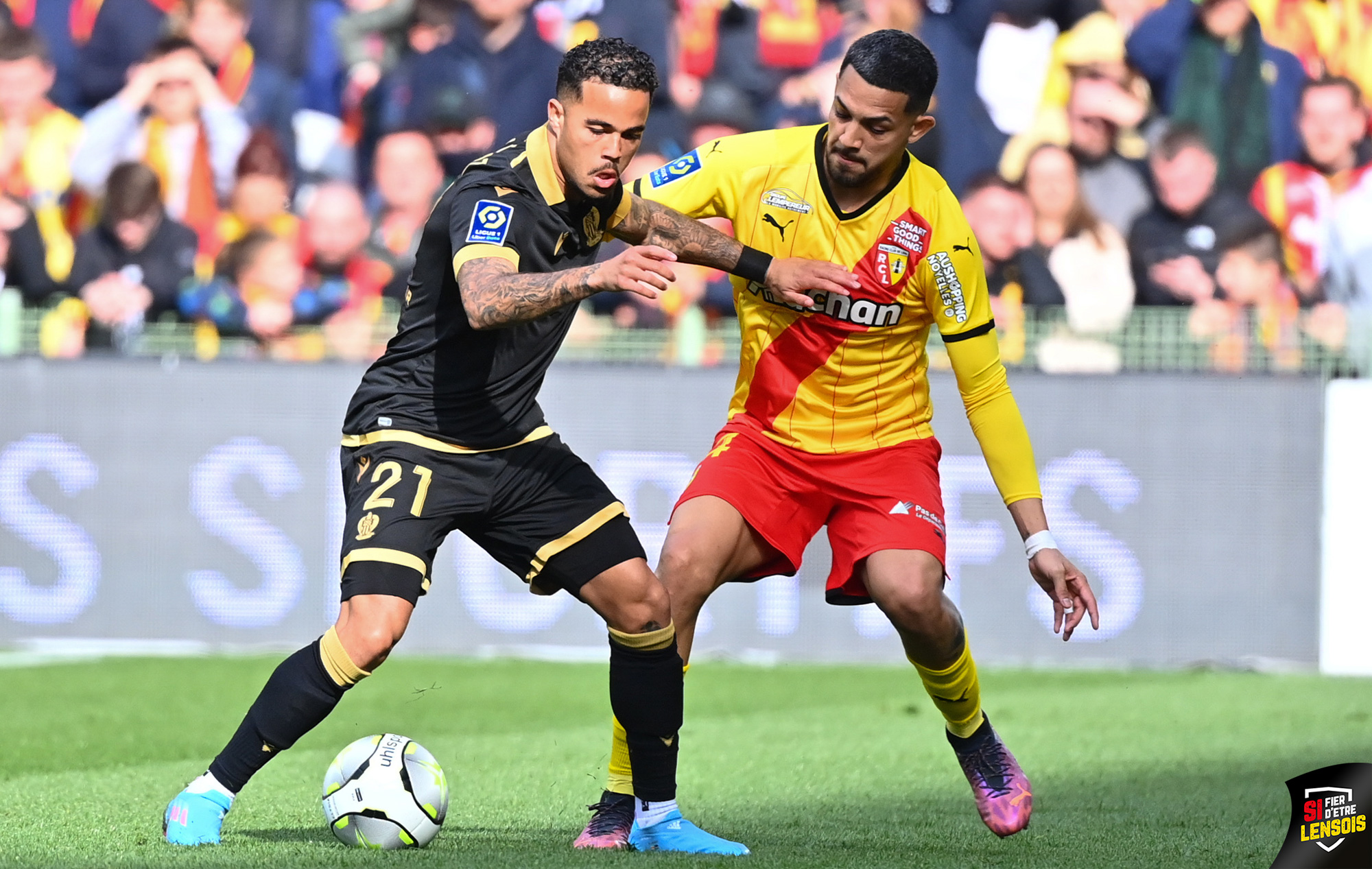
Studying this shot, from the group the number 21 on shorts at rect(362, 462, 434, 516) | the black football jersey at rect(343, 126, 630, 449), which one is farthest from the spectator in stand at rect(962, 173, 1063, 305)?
the number 21 on shorts at rect(362, 462, 434, 516)

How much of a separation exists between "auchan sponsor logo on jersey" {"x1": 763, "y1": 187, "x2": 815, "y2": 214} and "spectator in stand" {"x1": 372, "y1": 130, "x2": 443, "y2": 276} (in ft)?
16.9

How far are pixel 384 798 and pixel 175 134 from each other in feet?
23.1

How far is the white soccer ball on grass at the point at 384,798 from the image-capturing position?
4.52 metres

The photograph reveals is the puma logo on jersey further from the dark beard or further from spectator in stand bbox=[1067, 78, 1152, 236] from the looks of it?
spectator in stand bbox=[1067, 78, 1152, 236]

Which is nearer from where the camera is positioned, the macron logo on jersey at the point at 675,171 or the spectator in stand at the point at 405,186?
the macron logo on jersey at the point at 675,171

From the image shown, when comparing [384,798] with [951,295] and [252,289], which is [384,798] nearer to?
[951,295]

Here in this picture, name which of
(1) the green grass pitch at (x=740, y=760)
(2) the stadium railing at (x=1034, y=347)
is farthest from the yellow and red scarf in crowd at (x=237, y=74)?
(1) the green grass pitch at (x=740, y=760)

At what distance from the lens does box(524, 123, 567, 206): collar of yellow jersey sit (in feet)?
14.7

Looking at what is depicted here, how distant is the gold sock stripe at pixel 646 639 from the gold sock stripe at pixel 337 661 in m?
0.70

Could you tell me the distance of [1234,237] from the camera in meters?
9.66

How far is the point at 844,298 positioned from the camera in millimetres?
5219

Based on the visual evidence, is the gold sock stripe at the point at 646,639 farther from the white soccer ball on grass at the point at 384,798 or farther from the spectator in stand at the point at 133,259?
the spectator in stand at the point at 133,259

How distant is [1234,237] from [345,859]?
7.12m

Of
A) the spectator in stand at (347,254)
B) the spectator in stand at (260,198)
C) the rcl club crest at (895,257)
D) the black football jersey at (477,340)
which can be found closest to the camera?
the black football jersey at (477,340)
